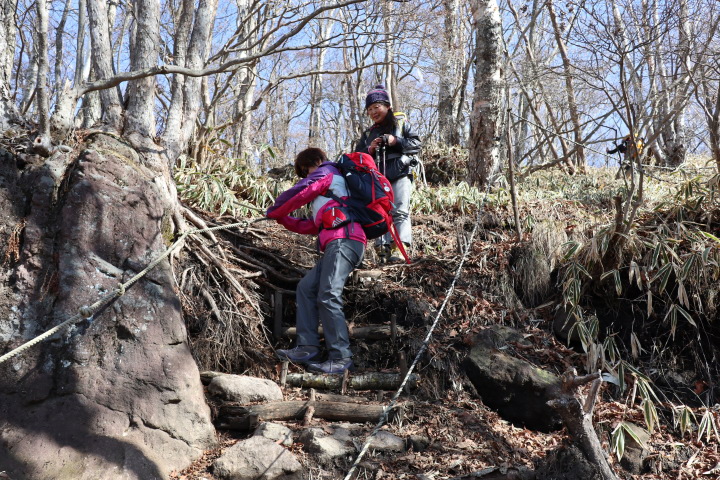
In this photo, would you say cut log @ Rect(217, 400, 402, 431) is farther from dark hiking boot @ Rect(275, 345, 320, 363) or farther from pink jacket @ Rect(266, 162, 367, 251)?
pink jacket @ Rect(266, 162, 367, 251)

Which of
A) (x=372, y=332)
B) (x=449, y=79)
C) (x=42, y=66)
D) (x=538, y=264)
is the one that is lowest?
(x=372, y=332)

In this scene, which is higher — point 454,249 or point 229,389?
point 454,249

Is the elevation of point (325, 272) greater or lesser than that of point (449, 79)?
lesser

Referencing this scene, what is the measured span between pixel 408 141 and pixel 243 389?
3211mm

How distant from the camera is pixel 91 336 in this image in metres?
3.55

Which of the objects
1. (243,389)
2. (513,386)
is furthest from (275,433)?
(513,386)

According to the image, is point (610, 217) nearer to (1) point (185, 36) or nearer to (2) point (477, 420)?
(2) point (477, 420)

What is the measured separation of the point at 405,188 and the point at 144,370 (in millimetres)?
3482

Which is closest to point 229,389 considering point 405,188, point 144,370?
point 144,370

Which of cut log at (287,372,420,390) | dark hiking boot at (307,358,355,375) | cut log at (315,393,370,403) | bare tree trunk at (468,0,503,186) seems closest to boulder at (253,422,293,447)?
cut log at (315,393,370,403)

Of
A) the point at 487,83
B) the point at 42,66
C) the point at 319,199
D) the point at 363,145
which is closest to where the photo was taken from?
the point at 42,66

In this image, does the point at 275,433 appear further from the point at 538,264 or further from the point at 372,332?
the point at 538,264

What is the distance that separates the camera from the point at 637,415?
4480 mm

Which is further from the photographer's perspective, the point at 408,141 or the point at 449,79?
the point at 449,79
